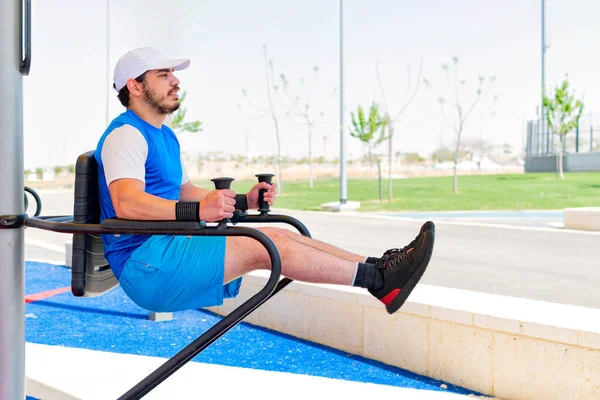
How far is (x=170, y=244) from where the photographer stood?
5.22ft

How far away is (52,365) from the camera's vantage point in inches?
96.5

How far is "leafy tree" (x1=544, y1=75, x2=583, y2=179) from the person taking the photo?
699 inches

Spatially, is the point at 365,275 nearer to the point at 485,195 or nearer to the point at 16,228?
the point at 16,228

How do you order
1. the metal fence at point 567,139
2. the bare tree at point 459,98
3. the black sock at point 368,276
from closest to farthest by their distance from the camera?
the black sock at point 368,276 < the metal fence at point 567,139 < the bare tree at point 459,98

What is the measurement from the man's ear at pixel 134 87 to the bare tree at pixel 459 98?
16.7 metres

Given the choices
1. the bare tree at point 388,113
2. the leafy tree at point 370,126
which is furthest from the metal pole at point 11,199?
the leafy tree at point 370,126

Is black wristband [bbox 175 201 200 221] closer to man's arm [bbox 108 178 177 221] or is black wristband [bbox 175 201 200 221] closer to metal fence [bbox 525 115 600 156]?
man's arm [bbox 108 178 177 221]

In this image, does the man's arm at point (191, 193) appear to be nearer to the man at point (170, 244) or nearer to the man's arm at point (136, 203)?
the man at point (170, 244)

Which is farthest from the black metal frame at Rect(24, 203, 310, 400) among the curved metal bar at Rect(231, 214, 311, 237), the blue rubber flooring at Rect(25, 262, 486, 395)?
the blue rubber flooring at Rect(25, 262, 486, 395)

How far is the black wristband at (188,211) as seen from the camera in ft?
4.55

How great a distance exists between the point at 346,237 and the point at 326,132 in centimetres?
1882

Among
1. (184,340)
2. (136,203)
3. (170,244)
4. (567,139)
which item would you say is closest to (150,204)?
(136,203)

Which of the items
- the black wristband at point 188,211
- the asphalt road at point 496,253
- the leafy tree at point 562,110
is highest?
the leafy tree at point 562,110

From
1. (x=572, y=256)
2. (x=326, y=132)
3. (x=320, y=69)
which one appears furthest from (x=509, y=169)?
(x=572, y=256)
